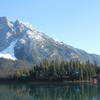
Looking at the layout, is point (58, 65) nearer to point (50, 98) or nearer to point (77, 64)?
point (77, 64)

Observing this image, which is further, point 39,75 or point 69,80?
point 39,75

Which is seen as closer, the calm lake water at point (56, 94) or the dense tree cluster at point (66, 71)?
the calm lake water at point (56, 94)

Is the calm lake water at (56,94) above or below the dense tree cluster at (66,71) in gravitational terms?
below

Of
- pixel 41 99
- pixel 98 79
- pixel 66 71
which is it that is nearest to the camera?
pixel 41 99

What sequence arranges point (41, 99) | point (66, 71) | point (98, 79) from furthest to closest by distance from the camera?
point (66, 71)
point (98, 79)
point (41, 99)

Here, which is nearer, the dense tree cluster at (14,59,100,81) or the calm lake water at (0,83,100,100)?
the calm lake water at (0,83,100,100)

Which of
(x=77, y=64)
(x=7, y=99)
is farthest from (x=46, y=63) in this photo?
(x=7, y=99)

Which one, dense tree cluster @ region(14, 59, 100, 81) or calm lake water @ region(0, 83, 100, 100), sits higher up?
dense tree cluster @ region(14, 59, 100, 81)

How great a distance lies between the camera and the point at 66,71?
621 feet

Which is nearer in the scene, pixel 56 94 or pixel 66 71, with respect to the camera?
pixel 56 94

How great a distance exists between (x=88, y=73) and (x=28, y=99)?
101 metres

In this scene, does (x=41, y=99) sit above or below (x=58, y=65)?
below

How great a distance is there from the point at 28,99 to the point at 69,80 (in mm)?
99725

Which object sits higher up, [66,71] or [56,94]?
[66,71]
